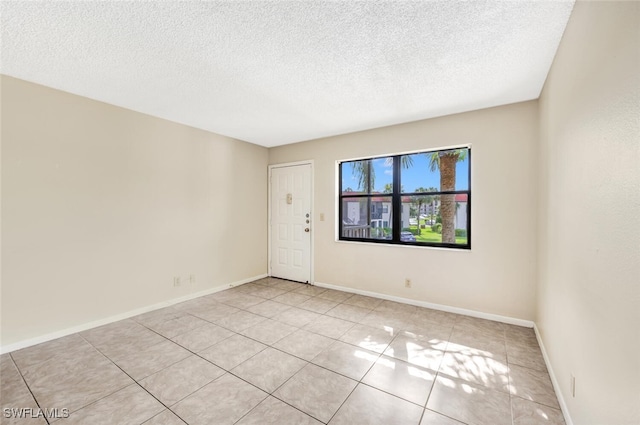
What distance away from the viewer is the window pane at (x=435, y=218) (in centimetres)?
327

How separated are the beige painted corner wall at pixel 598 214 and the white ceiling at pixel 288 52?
1.52ft

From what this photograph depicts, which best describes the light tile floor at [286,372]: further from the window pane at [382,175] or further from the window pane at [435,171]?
the window pane at [382,175]

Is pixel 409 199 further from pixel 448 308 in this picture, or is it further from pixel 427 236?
pixel 448 308

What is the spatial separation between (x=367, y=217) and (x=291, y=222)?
1.44 meters

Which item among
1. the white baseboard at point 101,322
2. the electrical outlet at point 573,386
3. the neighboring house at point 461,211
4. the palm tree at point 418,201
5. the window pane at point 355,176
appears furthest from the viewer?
the window pane at point 355,176

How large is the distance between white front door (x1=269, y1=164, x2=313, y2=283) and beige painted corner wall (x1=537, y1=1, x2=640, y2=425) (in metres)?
3.28

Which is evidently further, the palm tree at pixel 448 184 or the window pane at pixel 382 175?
the window pane at pixel 382 175

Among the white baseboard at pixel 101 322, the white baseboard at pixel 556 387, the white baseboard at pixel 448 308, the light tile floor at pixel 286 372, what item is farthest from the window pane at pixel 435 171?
the white baseboard at pixel 101 322

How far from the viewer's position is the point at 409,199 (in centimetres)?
365

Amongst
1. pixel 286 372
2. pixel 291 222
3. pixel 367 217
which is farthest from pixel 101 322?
pixel 367 217

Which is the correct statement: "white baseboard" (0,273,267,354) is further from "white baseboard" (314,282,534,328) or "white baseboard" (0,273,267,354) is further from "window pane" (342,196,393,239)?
"window pane" (342,196,393,239)

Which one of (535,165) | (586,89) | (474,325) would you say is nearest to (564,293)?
(586,89)

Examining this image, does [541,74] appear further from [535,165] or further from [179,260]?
[179,260]

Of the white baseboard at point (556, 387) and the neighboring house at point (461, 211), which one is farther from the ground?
the neighboring house at point (461, 211)
